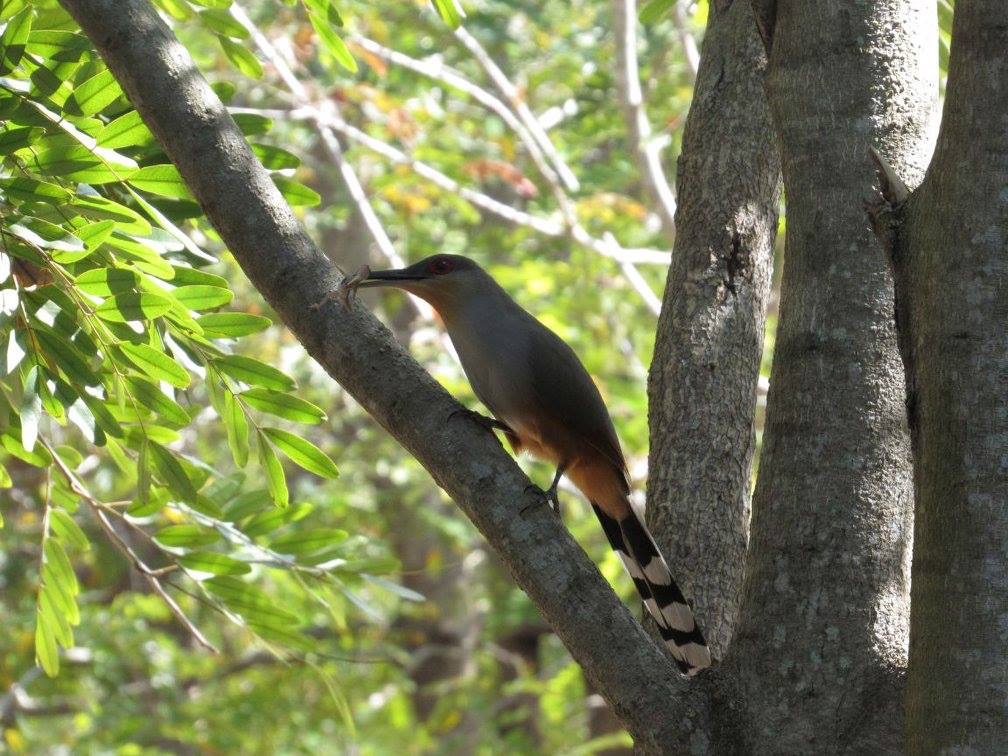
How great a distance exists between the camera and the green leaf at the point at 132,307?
6.50 feet

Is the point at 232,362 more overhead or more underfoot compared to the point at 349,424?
more overhead

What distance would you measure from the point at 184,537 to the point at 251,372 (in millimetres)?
590

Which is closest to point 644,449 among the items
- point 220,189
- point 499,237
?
point 499,237

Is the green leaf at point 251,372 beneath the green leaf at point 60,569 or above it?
above

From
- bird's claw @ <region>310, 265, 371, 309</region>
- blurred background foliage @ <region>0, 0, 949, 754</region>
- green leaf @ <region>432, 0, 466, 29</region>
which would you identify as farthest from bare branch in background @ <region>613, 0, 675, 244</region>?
bird's claw @ <region>310, 265, 371, 309</region>

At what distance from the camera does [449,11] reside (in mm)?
2658

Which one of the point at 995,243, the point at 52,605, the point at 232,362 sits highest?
the point at 995,243

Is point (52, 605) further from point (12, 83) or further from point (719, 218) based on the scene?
point (719, 218)

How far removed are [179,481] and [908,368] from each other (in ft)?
4.67

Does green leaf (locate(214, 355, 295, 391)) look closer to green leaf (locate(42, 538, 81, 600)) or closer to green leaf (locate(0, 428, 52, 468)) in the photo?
green leaf (locate(0, 428, 52, 468))

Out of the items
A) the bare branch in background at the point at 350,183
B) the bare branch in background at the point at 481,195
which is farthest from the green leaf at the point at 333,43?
the bare branch in background at the point at 481,195

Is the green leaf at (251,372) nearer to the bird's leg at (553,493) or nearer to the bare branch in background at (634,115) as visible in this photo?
the bird's leg at (553,493)

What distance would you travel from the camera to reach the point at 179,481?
2.32 meters

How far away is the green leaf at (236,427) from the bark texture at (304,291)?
329 millimetres
